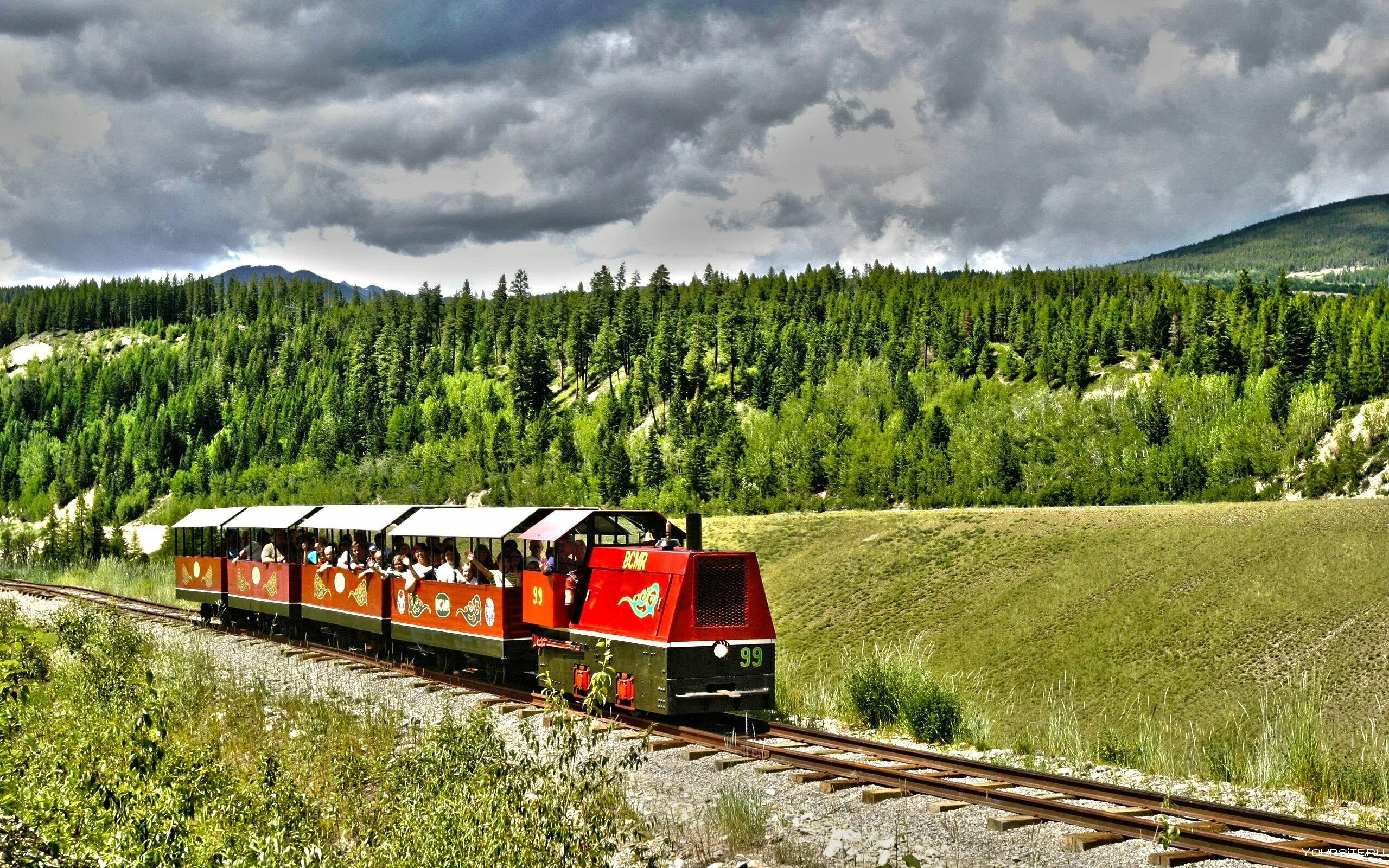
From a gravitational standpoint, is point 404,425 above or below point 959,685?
above

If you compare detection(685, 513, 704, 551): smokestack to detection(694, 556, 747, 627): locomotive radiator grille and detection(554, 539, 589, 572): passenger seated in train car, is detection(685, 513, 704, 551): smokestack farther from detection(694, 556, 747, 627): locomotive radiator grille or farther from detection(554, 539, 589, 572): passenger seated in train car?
detection(554, 539, 589, 572): passenger seated in train car

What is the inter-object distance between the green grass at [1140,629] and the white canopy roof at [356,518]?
10.1 metres

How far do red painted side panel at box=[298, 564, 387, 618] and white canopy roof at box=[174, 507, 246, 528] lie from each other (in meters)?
5.51

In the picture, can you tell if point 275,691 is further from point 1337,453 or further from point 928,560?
point 1337,453

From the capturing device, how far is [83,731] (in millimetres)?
12258

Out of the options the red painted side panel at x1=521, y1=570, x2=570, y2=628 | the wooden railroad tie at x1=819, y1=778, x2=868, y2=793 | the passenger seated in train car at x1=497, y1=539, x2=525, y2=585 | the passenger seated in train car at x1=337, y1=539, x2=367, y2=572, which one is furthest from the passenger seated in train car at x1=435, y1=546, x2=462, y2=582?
the wooden railroad tie at x1=819, y1=778, x2=868, y2=793

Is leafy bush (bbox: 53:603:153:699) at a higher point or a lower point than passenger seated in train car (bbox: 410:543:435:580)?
lower

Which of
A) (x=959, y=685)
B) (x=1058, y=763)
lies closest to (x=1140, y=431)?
(x=959, y=685)

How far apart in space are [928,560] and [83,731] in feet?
170

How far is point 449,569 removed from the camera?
24547mm

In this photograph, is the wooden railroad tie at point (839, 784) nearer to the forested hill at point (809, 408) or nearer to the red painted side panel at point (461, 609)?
the red painted side panel at point (461, 609)

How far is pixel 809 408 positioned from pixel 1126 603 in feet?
336

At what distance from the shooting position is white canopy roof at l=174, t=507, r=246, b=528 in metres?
36.2

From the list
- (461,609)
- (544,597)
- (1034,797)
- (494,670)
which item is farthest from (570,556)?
(1034,797)
